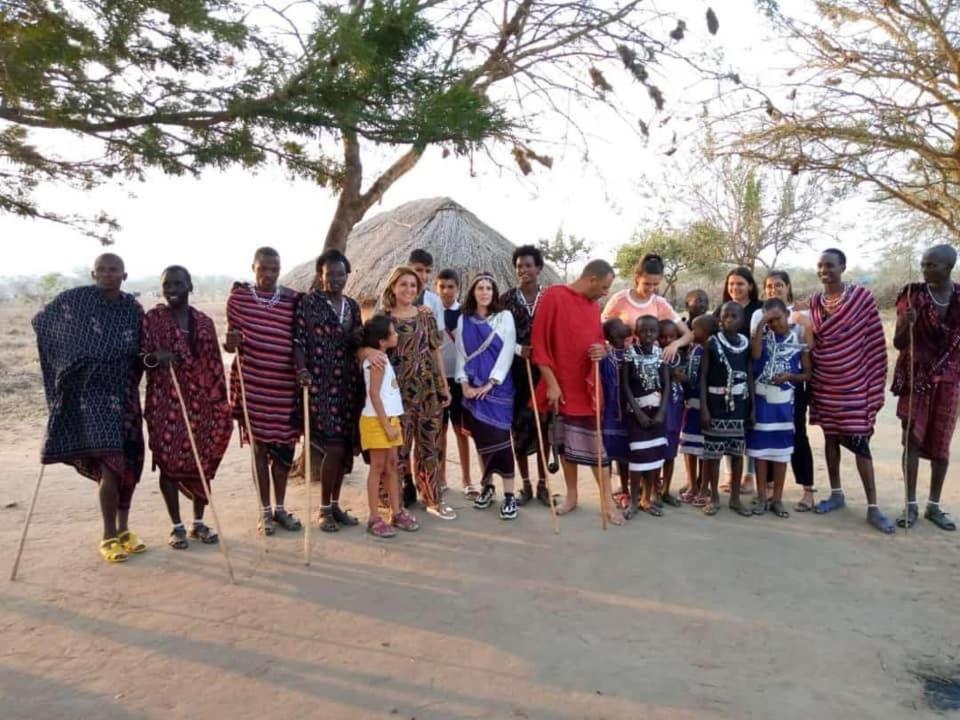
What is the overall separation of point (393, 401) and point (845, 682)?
2.87m

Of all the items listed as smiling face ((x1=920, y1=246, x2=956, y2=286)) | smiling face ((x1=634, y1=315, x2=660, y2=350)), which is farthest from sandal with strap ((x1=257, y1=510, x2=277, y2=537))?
smiling face ((x1=920, y1=246, x2=956, y2=286))

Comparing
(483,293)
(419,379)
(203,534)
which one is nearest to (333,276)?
(419,379)

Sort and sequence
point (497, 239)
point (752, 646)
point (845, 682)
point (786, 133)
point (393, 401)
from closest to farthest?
point (845, 682)
point (752, 646)
point (393, 401)
point (497, 239)
point (786, 133)

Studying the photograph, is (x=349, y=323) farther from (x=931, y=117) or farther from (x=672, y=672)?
(x=931, y=117)

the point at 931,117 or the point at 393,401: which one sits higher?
the point at 931,117

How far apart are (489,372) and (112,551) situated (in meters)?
2.60

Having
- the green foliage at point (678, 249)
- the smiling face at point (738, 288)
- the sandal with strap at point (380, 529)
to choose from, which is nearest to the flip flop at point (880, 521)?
the smiling face at point (738, 288)

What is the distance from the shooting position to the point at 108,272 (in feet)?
13.2

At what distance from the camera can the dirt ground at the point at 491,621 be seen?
2850 millimetres

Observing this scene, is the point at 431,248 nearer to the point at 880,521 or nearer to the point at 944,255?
the point at 944,255

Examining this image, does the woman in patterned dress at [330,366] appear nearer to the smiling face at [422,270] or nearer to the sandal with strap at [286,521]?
the sandal with strap at [286,521]

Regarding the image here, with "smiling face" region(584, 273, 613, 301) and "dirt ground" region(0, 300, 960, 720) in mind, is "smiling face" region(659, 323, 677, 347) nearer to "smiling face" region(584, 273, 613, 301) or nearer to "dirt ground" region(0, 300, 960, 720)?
"smiling face" region(584, 273, 613, 301)

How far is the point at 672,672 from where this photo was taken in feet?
10.0

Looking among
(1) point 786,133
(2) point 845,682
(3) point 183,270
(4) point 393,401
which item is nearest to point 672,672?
(2) point 845,682
